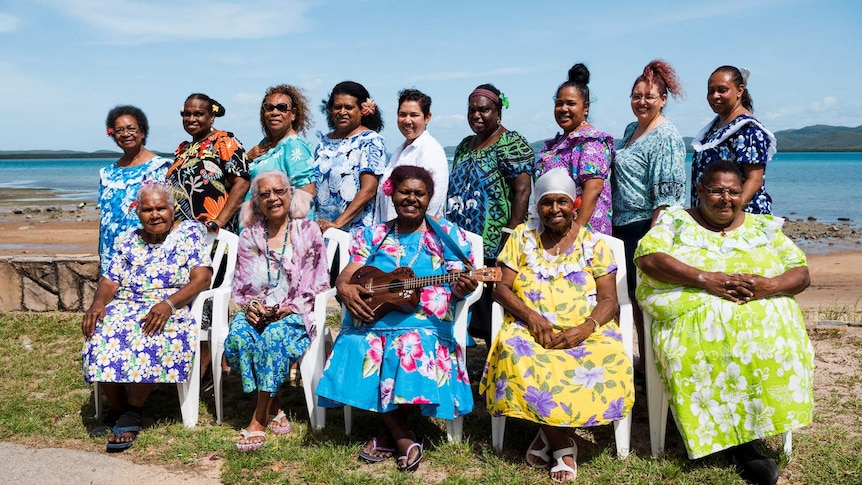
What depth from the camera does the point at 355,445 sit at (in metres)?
4.11

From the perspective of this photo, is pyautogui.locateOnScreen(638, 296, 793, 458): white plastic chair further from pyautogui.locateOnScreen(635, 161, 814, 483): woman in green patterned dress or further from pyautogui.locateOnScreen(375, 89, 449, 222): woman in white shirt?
pyautogui.locateOnScreen(375, 89, 449, 222): woman in white shirt

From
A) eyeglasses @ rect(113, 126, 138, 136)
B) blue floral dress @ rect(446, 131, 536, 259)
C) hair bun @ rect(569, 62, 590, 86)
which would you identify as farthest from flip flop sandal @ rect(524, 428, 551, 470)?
eyeglasses @ rect(113, 126, 138, 136)

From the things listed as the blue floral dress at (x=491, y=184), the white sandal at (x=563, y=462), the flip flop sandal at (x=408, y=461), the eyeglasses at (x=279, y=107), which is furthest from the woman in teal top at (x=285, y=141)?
the white sandal at (x=563, y=462)

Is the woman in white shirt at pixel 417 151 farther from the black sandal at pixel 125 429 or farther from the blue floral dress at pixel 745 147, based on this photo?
the black sandal at pixel 125 429

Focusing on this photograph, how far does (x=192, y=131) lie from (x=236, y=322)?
5.59 feet

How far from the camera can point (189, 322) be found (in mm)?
→ 4508

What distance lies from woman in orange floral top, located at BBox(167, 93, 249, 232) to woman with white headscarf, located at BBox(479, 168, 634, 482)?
216 cm

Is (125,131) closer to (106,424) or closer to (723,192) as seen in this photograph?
(106,424)

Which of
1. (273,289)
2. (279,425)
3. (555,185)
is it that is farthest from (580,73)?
(279,425)

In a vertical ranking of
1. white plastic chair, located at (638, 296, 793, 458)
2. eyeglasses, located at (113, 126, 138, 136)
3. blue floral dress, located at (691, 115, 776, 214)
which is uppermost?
eyeglasses, located at (113, 126, 138, 136)

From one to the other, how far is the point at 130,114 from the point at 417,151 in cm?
214

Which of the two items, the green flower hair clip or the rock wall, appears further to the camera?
the rock wall

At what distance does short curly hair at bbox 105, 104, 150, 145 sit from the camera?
5.11 m

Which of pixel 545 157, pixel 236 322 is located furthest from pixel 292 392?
pixel 545 157
